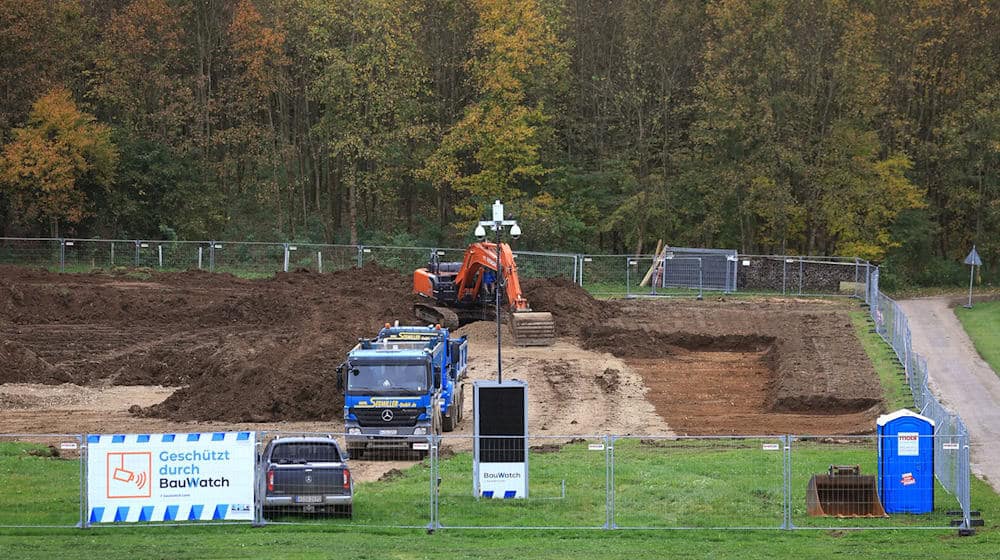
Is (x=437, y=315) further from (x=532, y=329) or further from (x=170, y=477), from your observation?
(x=170, y=477)

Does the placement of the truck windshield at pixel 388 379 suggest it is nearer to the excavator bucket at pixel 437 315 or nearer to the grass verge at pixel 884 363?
the grass verge at pixel 884 363

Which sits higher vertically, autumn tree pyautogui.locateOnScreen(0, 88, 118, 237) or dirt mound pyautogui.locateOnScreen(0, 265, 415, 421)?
autumn tree pyautogui.locateOnScreen(0, 88, 118, 237)

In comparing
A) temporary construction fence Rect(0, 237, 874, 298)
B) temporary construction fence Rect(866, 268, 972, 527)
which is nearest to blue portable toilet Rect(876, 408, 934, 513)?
temporary construction fence Rect(866, 268, 972, 527)

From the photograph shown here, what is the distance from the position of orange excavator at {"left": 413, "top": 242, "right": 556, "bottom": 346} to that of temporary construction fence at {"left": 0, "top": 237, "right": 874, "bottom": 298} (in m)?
6.86

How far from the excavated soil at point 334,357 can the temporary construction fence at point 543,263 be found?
2.96 meters

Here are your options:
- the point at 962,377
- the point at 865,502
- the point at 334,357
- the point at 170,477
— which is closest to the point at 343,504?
the point at 170,477

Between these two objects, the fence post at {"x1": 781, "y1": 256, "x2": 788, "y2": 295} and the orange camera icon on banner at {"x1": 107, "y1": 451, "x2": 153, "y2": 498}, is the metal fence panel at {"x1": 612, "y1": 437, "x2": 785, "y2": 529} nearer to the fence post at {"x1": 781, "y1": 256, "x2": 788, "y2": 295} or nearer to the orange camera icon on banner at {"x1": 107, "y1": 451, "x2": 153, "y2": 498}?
the orange camera icon on banner at {"x1": 107, "y1": 451, "x2": 153, "y2": 498}

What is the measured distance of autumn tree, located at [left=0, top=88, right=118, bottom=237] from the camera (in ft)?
210

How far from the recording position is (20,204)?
6538 centimetres

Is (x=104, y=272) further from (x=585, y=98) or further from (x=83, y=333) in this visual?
(x=585, y=98)

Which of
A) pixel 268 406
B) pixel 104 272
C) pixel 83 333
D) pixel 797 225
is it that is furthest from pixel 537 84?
pixel 268 406

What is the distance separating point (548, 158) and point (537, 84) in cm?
425

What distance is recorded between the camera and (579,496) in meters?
24.8

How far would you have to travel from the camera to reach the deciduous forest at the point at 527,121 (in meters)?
64.5
